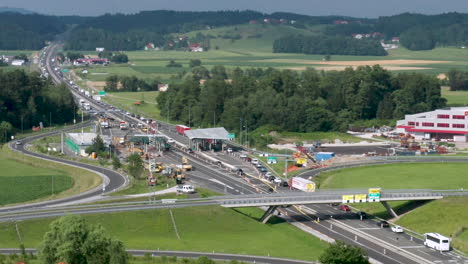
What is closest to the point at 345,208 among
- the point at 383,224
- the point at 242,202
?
the point at 383,224

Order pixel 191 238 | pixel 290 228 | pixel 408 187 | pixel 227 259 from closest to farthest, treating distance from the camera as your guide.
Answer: pixel 227 259 < pixel 191 238 < pixel 290 228 < pixel 408 187

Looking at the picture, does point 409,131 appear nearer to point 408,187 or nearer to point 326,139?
point 326,139

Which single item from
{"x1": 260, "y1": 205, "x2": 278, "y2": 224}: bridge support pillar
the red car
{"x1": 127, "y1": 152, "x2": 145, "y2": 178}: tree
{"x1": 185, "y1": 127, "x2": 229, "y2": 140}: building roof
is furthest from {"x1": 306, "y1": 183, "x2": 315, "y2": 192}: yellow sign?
{"x1": 185, "y1": 127, "x2": 229, "y2": 140}: building roof

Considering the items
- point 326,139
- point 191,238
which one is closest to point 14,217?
point 191,238

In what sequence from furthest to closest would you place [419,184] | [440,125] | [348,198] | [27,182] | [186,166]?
1. [440,125]
2. [186,166]
3. [27,182]
4. [419,184]
5. [348,198]

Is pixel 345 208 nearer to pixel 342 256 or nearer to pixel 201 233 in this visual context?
pixel 201 233

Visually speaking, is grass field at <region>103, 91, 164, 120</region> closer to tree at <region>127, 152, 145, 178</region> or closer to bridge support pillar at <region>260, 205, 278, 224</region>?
tree at <region>127, 152, 145, 178</region>
